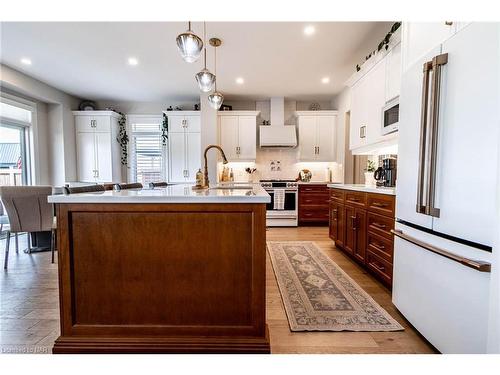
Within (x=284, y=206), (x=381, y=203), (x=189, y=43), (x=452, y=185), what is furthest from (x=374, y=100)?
(x=284, y=206)

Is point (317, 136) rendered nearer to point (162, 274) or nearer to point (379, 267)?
point (379, 267)

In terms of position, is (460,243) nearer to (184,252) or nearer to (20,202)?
(184,252)

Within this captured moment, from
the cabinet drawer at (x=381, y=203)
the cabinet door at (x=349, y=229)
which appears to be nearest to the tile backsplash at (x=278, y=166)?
the cabinet door at (x=349, y=229)

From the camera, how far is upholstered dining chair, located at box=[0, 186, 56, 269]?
281 centimetres

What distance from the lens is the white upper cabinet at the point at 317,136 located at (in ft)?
17.5

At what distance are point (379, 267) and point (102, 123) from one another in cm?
575

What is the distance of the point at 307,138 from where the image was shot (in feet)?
17.7

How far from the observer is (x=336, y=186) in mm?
3449

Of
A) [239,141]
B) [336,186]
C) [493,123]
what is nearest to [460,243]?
[493,123]

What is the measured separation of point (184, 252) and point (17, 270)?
2.66m

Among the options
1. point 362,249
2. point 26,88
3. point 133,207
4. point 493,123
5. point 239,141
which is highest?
point 26,88

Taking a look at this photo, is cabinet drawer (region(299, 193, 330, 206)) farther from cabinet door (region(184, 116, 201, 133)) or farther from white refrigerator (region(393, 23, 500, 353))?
white refrigerator (region(393, 23, 500, 353))

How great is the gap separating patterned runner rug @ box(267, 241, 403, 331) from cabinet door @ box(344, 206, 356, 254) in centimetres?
28
